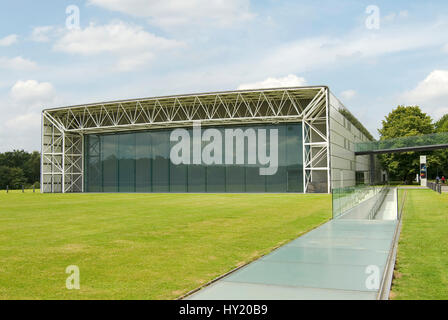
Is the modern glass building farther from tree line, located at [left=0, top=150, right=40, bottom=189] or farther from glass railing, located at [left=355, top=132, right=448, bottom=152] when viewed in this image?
tree line, located at [left=0, top=150, right=40, bottom=189]

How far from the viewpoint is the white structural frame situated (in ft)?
146

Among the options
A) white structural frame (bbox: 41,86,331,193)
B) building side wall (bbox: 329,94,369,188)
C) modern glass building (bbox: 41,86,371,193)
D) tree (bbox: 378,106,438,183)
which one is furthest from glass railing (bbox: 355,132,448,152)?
tree (bbox: 378,106,438,183)

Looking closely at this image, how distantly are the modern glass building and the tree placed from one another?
1270cm

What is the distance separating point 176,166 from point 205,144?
489 centimetres

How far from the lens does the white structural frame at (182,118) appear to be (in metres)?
44.4

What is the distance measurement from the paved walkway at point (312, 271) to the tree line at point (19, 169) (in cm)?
8148

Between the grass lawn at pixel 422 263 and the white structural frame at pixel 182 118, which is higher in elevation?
the white structural frame at pixel 182 118

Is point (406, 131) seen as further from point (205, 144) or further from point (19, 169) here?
point (19, 169)

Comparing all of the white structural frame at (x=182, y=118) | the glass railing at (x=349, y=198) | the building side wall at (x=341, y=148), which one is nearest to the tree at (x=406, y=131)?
the building side wall at (x=341, y=148)

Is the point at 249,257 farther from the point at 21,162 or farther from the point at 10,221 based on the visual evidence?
the point at 21,162

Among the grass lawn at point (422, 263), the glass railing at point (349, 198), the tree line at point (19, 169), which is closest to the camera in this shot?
the grass lawn at point (422, 263)

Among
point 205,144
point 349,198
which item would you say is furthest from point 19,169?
point 349,198

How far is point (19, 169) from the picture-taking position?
287 ft

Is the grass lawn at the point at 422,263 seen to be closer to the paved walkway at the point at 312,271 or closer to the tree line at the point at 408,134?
the paved walkway at the point at 312,271
